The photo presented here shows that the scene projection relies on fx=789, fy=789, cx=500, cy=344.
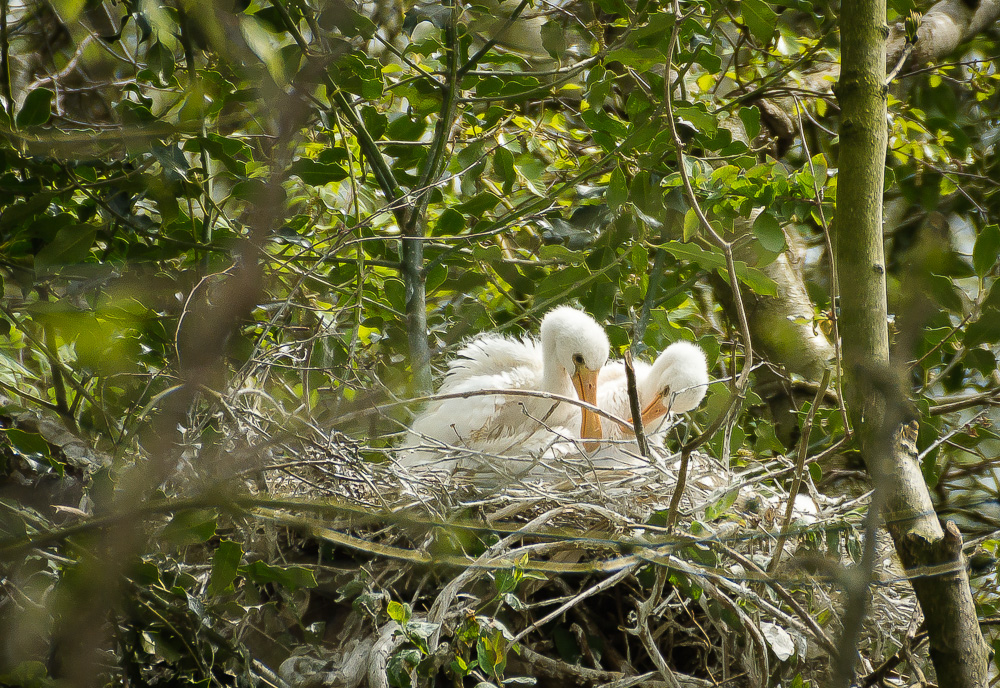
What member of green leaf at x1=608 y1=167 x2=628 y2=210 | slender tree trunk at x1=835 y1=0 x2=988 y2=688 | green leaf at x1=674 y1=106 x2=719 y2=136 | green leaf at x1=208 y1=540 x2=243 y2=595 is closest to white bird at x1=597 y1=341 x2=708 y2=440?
green leaf at x1=608 y1=167 x2=628 y2=210

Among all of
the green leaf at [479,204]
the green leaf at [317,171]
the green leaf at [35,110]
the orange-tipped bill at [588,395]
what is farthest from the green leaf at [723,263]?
the green leaf at [35,110]

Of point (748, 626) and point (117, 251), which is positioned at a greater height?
point (117, 251)

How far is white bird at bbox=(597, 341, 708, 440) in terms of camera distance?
8.64 ft

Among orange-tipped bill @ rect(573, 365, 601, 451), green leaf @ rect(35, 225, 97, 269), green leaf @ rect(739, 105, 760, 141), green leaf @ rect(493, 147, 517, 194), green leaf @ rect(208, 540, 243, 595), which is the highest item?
green leaf @ rect(739, 105, 760, 141)

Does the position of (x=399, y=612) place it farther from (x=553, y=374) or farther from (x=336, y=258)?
(x=553, y=374)

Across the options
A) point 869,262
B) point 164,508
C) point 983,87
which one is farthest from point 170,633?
point 983,87

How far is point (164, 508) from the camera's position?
0.70 meters

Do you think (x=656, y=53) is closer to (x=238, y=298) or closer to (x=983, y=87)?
(x=238, y=298)

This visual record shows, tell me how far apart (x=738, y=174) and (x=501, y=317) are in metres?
1.25

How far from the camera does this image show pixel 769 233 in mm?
1851

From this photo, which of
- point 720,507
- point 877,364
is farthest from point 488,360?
point 877,364

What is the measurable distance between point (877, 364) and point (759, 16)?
40.3 inches

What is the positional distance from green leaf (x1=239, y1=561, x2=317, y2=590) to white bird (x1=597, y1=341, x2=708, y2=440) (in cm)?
123

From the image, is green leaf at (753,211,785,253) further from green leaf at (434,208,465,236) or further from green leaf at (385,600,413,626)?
green leaf at (385,600,413,626)
